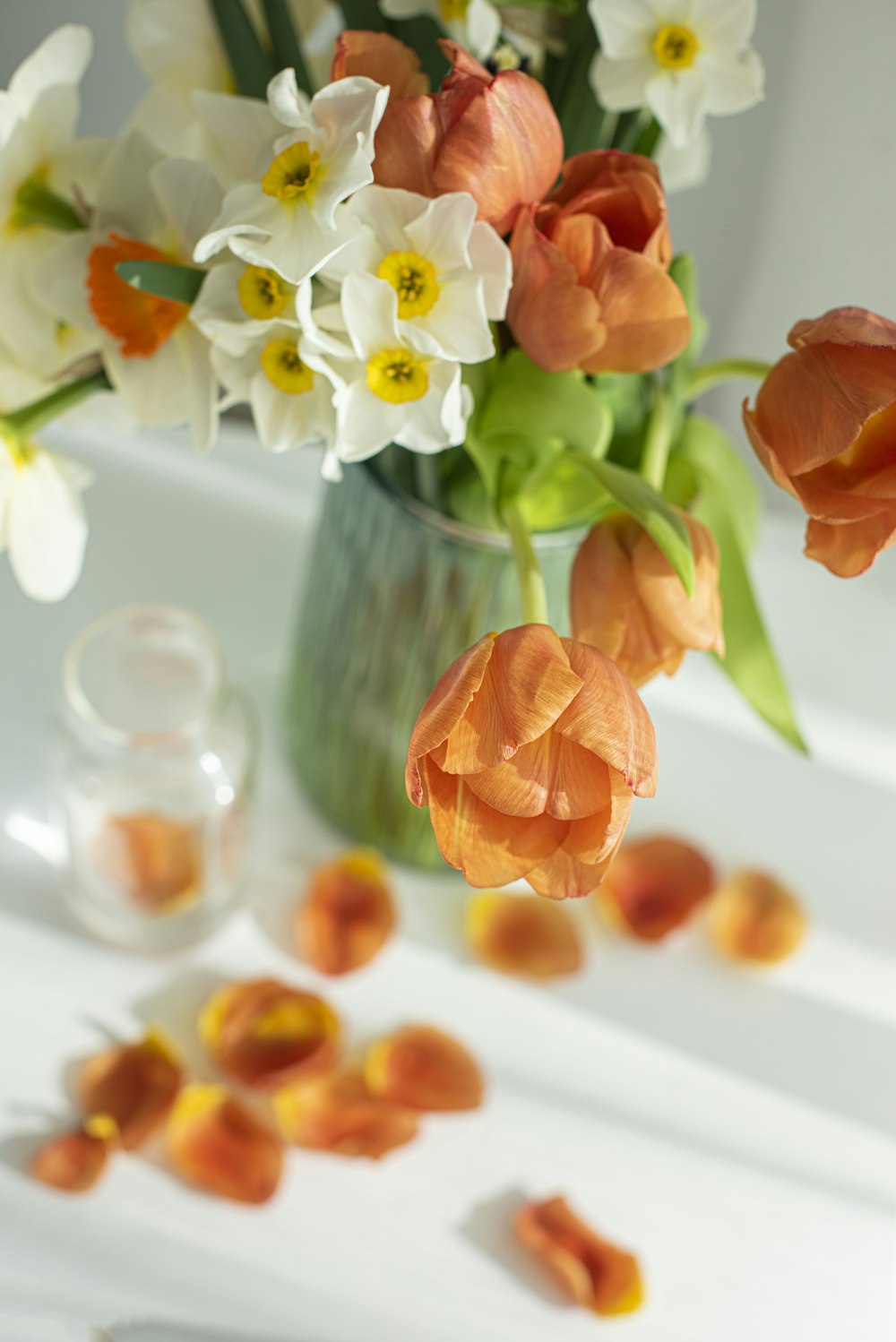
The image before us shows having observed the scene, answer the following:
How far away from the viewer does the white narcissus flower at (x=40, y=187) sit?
0.39m

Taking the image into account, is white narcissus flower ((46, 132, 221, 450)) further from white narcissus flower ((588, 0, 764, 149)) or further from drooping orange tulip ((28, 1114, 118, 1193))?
drooping orange tulip ((28, 1114, 118, 1193))

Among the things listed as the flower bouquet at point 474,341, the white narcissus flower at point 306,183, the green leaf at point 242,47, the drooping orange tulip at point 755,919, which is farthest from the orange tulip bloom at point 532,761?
the drooping orange tulip at point 755,919

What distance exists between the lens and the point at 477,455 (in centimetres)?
42

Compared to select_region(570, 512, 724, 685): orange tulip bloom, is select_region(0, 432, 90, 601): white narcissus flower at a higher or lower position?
lower

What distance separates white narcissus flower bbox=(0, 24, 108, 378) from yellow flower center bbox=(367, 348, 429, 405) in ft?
0.37

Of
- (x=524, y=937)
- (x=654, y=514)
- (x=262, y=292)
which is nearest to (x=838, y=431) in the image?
(x=654, y=514)

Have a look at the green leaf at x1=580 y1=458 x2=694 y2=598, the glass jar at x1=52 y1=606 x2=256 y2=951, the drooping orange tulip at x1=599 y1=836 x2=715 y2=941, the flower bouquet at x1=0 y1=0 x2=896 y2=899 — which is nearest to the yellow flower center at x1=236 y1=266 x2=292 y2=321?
the flower bouquet at x1=0 y1=0 x2=896 y2=899

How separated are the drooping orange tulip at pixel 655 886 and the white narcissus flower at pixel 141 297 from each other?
312mm

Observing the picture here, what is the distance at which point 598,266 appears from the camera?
0.34 metres

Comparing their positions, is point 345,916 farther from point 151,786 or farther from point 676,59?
point 676,59

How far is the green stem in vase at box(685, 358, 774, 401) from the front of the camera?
440mm

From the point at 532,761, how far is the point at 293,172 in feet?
0.54

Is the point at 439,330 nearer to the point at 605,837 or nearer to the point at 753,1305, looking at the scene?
the point at 605,837

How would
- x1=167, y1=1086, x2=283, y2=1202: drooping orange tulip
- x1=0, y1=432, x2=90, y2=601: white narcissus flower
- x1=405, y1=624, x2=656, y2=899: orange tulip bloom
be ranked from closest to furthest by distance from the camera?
x1=405, y1=624, x2=656, y2=899: orange tulip bloom, x1=0, y1=432, x2=90, y2=601: white narcissus flower, x1=167, y1=1086, x2=283, y2=1202: drooping orange tulip
